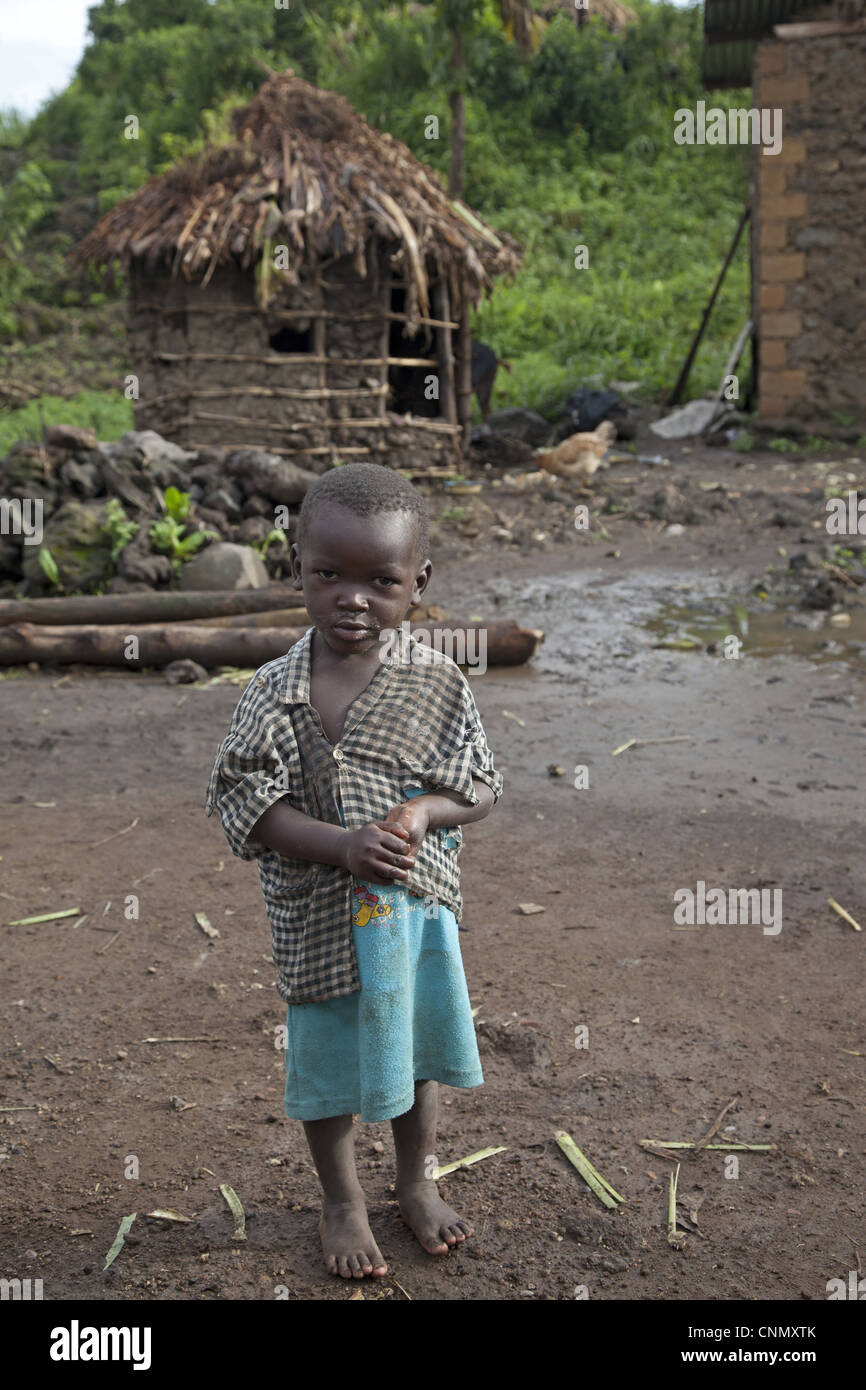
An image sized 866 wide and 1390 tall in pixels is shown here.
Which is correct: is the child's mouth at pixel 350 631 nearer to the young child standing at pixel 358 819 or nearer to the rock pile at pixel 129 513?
the young child standing at pixel 358 819

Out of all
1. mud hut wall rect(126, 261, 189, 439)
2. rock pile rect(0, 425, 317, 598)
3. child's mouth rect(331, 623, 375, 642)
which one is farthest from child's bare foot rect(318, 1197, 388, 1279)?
mud hut wall rect(126, 261, 189, 439)

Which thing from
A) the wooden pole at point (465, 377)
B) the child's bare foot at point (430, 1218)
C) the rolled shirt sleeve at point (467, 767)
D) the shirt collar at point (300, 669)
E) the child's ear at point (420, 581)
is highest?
the wooden pole at point (465, 377)

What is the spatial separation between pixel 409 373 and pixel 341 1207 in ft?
40.9

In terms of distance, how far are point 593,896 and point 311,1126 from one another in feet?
6.00

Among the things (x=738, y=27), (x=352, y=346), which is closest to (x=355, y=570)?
(x=352, y=346)

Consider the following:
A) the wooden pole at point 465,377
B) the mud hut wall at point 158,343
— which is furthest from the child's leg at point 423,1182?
the wooden pole at point 465,377

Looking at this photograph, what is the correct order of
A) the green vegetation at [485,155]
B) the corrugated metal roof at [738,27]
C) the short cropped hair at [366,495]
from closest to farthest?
the short cropped hair at [366,495], the corrugated metal roof at [738,27], the green vegetation at [485,155]

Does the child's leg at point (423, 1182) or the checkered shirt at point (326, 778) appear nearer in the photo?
the checkered shirt at point (326, 778)

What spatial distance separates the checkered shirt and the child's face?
0.41 feet

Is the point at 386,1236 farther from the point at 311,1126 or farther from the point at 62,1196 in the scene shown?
the point at 62,1196

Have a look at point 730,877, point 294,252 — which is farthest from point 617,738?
point 294,252

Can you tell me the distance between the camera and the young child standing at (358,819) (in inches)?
78.7

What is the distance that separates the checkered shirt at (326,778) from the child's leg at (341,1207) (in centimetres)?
29

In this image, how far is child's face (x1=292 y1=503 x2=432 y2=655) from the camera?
198 cm
